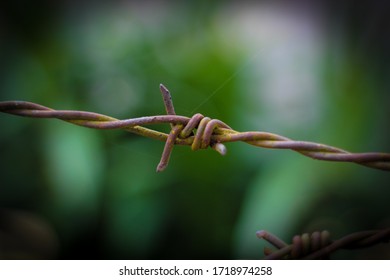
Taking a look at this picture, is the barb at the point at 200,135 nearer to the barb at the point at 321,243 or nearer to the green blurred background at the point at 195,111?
the barb at the point at 321,243

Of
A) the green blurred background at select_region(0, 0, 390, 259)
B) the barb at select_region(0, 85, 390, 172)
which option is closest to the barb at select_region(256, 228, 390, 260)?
the barb at select_region(0, 85, 390, 172)

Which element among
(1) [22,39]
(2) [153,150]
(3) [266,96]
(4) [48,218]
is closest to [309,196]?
A: (3) [266,96]

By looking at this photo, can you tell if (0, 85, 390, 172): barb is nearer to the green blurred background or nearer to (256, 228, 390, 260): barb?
(256, 228, 390, 260): barb

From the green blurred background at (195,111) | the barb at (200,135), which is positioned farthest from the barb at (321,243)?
the green blurred background at (195,111)

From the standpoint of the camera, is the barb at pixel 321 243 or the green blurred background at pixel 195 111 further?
the green blurred background at pixel 195 111

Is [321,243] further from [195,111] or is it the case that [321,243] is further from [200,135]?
[195,111]

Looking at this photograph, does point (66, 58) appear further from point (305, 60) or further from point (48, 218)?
point (305, 60)
